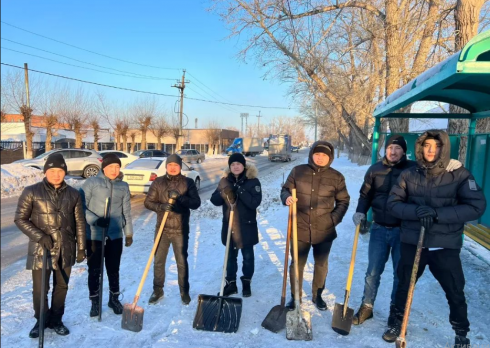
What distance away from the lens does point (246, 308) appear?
3.52 metres

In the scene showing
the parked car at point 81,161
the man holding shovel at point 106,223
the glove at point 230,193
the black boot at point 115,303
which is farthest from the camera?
the parked car at point 81,161

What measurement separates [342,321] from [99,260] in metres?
2.56

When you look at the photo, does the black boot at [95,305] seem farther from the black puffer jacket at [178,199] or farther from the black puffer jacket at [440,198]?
the black puffer jacket at [440,198]

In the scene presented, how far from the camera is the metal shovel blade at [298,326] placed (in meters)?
2.94

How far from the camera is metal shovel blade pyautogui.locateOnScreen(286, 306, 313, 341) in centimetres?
294

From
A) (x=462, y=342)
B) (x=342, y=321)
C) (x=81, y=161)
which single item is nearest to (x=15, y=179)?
(x=81, y=161)

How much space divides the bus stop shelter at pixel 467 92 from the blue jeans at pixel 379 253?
1.48 meters

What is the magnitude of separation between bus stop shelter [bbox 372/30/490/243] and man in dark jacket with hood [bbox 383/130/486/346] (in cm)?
54

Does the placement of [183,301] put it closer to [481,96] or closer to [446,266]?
[446,266]

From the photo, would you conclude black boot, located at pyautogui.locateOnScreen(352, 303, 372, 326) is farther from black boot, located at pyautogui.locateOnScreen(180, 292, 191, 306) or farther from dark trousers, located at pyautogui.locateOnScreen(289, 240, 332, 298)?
black boot, located at pyautogui.locateOnScreen(180, 292, 191, 306)

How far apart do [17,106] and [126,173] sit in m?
14.1

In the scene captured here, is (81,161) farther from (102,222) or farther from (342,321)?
(342,321)

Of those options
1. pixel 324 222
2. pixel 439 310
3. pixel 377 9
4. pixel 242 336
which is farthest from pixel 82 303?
pixel 377 9

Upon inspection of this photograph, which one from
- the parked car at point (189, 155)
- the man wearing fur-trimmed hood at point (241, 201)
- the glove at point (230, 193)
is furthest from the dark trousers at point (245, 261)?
the parked car at point (189, 155)
